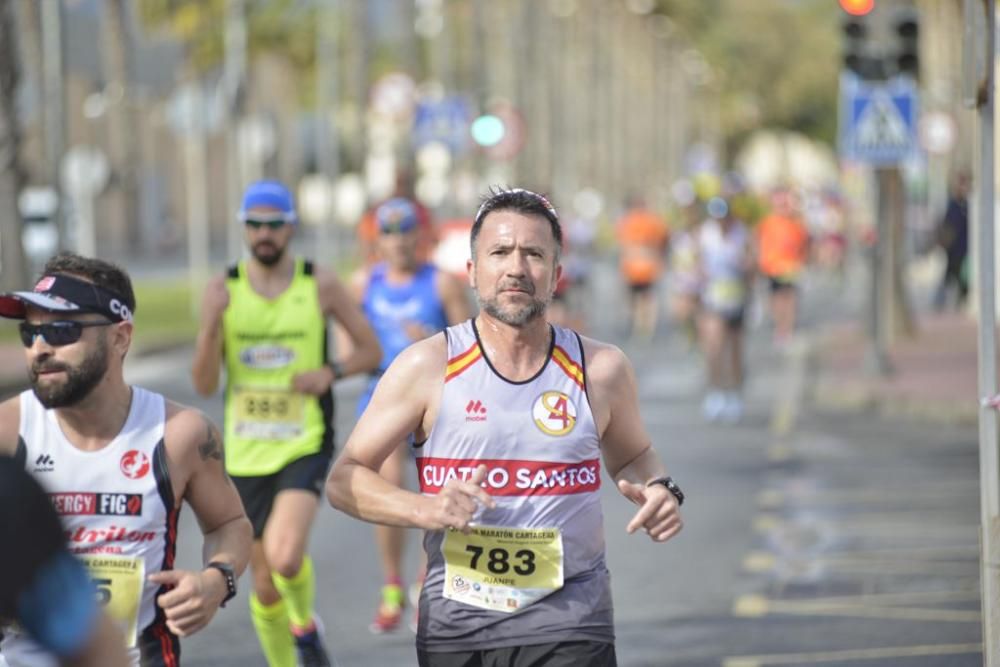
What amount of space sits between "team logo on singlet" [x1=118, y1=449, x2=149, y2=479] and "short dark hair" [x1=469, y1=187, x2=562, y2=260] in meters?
0.94

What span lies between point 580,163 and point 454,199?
3896 cm

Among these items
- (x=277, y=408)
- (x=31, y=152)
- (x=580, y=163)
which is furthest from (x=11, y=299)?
(x=580, y=163)

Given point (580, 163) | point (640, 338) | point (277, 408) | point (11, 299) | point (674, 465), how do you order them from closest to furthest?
point (11, 299) → point (277, 408) → point (674, 465) → point (640, 338) → point (580, 163)

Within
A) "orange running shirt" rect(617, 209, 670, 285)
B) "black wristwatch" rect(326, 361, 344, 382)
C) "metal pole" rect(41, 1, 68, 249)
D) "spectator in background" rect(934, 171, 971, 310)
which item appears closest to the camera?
"black wristwatch" rect(326, 361, 344, 382)

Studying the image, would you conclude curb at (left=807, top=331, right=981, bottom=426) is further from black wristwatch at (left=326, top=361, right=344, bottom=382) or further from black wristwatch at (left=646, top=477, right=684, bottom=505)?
black wristwatch at (left=646, top=477, right=684, bottom=505)

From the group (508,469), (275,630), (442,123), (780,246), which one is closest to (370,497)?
(508,469)

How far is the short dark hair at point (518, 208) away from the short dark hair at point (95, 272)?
2.80ft

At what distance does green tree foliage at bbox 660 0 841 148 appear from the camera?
120250 millimetres

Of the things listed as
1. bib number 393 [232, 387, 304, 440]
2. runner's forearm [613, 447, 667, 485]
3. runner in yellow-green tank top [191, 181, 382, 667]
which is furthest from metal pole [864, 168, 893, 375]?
runner's forearm [613, 447, 667, 485]

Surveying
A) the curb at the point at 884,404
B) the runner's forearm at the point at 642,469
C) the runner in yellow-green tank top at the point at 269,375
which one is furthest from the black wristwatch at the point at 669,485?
the curb at the point at 884,404

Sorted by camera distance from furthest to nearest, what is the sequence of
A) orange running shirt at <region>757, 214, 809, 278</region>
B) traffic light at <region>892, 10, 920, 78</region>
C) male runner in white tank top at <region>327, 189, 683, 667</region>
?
orange running shirt at <region>757, 214, 809, 278</region>
traffic light at <region>892, 10, 920, 78</region>
male runner in white tank top at <region>327, 189, 683, 667</region>

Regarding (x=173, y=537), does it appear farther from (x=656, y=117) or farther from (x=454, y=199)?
(x=656, y=117)

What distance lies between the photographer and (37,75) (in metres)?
31.0

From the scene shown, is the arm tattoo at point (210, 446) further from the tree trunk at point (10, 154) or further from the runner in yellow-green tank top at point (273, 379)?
the tree trunk at point (10, 154)
